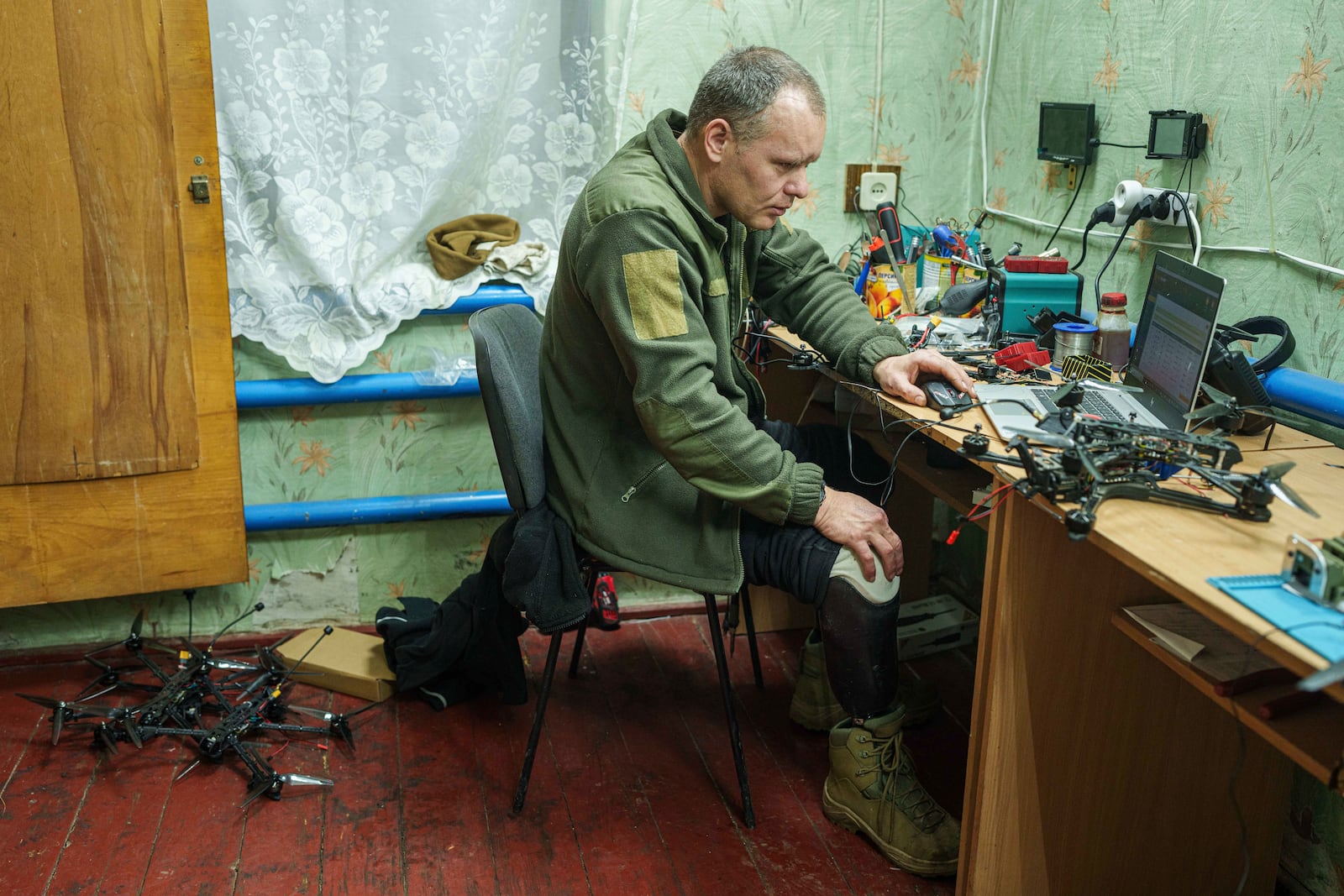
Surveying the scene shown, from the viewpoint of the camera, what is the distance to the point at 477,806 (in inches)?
75.2

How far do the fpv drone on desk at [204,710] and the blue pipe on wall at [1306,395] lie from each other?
1.74m

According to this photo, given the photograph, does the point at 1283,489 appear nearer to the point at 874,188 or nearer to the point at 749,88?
the point at 749,88

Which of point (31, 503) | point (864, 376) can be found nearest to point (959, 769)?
point (864, 376)

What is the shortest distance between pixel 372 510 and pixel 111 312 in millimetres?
688

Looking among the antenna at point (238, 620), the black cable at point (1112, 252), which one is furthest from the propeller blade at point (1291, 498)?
the antenna at point (238, 620)

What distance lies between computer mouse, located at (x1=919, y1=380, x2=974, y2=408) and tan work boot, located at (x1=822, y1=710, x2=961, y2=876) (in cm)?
53

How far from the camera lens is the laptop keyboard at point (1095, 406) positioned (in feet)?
5.09

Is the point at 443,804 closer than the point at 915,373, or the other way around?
the point at 915,373

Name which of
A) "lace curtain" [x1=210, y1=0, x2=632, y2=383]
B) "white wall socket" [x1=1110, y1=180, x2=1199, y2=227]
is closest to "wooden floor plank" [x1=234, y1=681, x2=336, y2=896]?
"lace curtain" [x1=210, y1=0, x2=632, y2=383]

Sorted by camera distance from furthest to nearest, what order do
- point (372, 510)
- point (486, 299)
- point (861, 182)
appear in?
point (861, 182) < point (372, 510) < point (486, 299)

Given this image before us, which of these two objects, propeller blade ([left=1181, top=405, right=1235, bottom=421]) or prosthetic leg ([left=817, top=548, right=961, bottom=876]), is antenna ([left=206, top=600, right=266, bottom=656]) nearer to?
prosthetic leg ([left=817, top=548, right=961, bottom=876])

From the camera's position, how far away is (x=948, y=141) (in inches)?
104

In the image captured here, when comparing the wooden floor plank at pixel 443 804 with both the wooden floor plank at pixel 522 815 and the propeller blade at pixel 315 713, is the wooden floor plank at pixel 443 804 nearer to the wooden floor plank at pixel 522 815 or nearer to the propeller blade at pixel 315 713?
the wooden floor plank at pixel 522 815

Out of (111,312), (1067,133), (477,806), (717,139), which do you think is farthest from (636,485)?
(1067,133)
